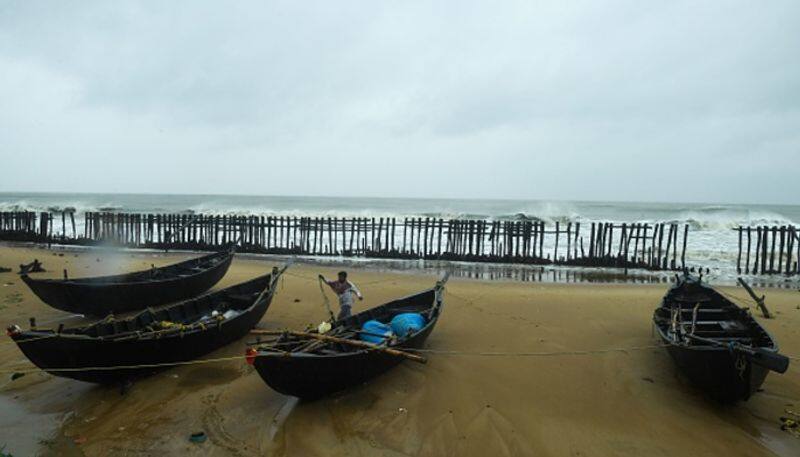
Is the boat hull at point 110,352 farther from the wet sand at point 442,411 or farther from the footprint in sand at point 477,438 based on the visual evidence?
the footprint in sand at point 477,438

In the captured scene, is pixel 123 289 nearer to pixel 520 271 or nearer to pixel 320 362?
pixel 320 362

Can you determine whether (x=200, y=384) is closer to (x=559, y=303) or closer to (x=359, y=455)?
(x=359, y=455)

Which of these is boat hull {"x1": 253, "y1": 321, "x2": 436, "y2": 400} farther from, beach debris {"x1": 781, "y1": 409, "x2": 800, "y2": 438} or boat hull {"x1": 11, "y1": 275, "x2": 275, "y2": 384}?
beach debris {"x1": 781, "y1": 409, "x2": 800, "y2": 438}

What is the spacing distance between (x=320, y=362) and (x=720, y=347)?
459 cm

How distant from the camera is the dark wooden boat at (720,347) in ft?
16.8

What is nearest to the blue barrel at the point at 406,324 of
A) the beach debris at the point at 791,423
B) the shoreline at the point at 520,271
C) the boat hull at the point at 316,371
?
the boat hull at the point at 316,371

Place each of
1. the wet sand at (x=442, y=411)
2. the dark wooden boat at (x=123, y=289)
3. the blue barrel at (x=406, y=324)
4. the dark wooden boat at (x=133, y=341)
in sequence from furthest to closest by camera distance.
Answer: the dark wooden boat at (x=123, y=289) < the blue barrel at (x=406, y=324) < the dark wooden boat at (x=133, y=341) < the wet sand at (x=442, y=411)

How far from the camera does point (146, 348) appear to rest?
6.19 meters

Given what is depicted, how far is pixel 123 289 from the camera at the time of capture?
31.3ft

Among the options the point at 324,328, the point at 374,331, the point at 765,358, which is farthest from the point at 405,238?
the point at 765,358

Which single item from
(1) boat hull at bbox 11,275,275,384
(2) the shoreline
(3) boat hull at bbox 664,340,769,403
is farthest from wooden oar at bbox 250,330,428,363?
(2) the shoreline

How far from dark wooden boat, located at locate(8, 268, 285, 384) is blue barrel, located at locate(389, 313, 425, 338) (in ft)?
8.60

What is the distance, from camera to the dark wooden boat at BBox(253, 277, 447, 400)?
518 cm

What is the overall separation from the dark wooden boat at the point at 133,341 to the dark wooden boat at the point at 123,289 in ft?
7.09
